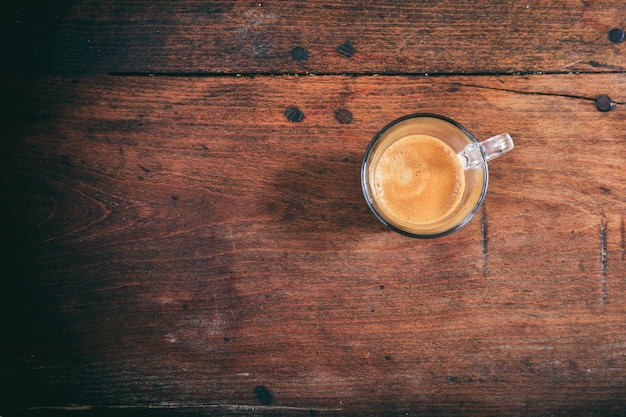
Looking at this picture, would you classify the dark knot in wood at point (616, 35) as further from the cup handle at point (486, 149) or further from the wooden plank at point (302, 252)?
the cup handle at point (486, 149)

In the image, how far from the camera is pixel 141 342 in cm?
105

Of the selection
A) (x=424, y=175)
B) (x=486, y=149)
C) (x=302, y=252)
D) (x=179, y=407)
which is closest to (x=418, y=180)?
(x=424, y=175)

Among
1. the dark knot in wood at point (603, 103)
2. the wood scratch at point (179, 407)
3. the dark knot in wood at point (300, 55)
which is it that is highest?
the dark knot in wood at point (300, 55)

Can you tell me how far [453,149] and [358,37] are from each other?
308 mm

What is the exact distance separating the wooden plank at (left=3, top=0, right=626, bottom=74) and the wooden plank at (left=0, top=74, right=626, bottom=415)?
35 millimetres

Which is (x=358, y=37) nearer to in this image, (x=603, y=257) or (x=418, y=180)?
(x=418, y=180)

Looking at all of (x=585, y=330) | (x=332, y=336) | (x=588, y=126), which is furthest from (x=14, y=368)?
(x=588, y=126)

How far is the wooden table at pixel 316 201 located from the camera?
1.03 meters

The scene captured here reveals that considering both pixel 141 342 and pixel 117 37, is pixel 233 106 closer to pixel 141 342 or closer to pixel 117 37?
pixel 117 37

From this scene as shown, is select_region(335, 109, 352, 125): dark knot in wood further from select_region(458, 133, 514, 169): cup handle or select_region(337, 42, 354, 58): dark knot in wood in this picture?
select_region(458, 133, 514, 169): cup handle

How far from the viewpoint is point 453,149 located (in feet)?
3.30

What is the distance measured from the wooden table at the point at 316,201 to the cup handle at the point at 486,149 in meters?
0.07

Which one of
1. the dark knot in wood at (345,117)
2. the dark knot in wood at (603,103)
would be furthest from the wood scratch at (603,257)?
the dark knot in wood at (345,117)

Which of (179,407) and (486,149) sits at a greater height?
(486,149)
